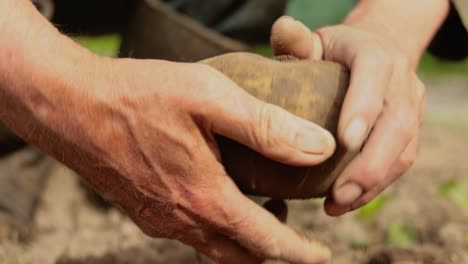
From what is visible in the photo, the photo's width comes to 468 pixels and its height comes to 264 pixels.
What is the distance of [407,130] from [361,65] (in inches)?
5.7

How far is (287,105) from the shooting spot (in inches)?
44.3

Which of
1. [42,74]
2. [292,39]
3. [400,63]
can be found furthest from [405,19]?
[42,74]

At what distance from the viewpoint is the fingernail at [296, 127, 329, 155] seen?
1.07 m

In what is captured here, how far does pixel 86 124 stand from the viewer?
112 cm

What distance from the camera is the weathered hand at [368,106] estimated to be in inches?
44.4

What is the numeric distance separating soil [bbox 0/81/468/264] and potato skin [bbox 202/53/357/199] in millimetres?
365

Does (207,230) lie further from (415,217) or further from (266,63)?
(415,217)

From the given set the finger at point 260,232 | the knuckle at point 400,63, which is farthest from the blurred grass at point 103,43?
the finger at point 260,232

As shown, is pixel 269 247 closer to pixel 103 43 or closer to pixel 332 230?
pixel 332 230

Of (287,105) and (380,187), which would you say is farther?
(380,187)

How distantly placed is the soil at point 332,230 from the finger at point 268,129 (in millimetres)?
481

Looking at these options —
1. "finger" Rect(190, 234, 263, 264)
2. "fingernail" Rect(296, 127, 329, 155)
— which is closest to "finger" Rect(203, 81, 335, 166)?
"fingernail" Rect(296, 127, 329, 155)

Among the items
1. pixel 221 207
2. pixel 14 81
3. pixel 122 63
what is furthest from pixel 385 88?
pixel 14 81

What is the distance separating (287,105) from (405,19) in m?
0.62
